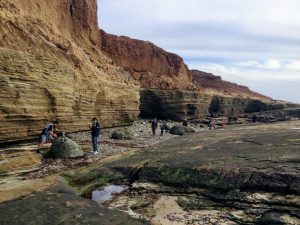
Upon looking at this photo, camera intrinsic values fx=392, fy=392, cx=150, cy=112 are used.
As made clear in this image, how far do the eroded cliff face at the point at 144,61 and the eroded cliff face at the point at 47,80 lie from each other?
23306mm

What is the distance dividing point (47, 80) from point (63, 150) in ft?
23.1

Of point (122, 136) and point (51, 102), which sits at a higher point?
point (51, 102)

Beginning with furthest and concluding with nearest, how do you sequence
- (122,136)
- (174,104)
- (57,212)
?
(174,104) < (122,136) < (57,212)

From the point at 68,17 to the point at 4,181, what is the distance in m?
32.1

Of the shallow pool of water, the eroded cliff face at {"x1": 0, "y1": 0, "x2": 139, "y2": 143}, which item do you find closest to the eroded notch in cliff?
the eroded cliff face at {"x1": 0, "y1": 0, "x2": 139, "y2": 143}

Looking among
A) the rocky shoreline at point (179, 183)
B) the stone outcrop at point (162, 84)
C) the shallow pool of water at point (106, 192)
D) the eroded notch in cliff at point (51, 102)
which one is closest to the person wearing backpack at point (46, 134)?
the rocky shoreline at point (179, 183)

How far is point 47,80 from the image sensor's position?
2688 cm

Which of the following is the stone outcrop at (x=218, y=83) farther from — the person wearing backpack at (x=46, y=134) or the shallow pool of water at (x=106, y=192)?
the shallow pool of water at (x=106, y=192)

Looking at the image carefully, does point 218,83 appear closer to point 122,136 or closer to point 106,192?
point 122,136

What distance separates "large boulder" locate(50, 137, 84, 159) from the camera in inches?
855

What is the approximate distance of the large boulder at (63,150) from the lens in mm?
21719

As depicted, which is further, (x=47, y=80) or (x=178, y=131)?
(x=178, y=131)

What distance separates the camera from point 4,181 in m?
16.4

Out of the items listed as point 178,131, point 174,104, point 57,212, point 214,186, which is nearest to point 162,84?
point 174,104
